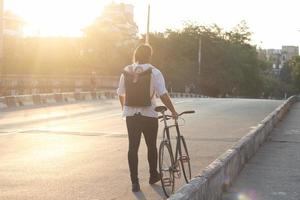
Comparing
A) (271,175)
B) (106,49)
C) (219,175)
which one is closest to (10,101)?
(271,175)

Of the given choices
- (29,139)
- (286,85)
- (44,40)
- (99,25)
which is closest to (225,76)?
(99,25)

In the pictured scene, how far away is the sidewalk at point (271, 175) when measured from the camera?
25.5ft

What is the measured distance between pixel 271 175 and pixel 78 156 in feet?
10.9

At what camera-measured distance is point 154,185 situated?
26.1 ft

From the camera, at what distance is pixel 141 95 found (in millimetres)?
7137

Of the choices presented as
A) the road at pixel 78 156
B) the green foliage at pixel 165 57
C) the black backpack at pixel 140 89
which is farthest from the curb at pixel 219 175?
the green foliage at pixel 165 57

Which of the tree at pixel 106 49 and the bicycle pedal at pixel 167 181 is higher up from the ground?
the tree at pixel 106 49

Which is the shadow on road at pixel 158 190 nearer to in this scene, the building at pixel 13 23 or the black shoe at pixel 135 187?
the black shoe at pixel 135 187

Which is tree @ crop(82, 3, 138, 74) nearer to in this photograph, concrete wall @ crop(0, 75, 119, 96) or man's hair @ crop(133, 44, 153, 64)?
concrete wall @ crop(0, 75, 119, 96)

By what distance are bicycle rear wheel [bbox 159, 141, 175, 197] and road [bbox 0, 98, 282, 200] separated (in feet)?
0.48

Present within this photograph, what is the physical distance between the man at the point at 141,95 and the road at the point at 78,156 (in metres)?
0.75

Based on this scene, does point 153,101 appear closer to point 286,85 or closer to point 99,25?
point 99,25

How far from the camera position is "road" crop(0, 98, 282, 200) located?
24.5ft

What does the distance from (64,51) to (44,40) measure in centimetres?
1098
